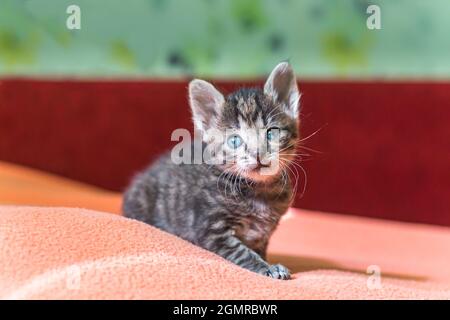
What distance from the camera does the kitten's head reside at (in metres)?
1.53

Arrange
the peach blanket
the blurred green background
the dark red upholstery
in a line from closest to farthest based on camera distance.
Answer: the peach blanket → the dark red upholstery → the blurred green background

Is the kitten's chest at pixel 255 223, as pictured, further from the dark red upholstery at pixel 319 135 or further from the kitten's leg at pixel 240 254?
the dark red upholstery at pixel 319 135

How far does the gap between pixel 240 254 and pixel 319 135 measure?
1.56m

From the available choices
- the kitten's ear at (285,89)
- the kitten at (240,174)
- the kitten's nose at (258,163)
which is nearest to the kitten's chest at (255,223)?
the kitten at (240,174)

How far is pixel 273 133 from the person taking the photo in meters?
1.56

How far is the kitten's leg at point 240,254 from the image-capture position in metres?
1.43

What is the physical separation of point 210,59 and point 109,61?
502mm

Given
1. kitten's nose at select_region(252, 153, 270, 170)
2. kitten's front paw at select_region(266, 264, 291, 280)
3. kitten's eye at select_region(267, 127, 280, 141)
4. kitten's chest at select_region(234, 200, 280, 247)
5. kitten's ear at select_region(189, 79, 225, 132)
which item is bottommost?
kitten's front paw at select_region(266, 264, 291, 280)

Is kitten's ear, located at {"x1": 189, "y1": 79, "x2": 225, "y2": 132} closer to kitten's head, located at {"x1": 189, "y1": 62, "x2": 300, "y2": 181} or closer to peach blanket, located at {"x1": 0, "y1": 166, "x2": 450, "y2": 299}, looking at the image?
kitten's head, located at {"x1": 189, "y1": 62, "x2": 300, "y2": 181}

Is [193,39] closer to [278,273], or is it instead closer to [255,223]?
[255,223]

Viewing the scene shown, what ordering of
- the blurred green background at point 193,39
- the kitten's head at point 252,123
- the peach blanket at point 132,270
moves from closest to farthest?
the peach blanket at point 132,270 < the kitten's head at point 252,123 < the blurred green background at point 193,39

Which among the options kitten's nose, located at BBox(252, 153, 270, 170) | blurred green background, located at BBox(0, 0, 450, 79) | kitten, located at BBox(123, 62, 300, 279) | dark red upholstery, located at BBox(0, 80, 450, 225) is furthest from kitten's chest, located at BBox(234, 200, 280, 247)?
blurred green background, located at BBox(0, 0, 450, 79)

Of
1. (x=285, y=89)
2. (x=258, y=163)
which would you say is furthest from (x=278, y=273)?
(x=285, y=89)
